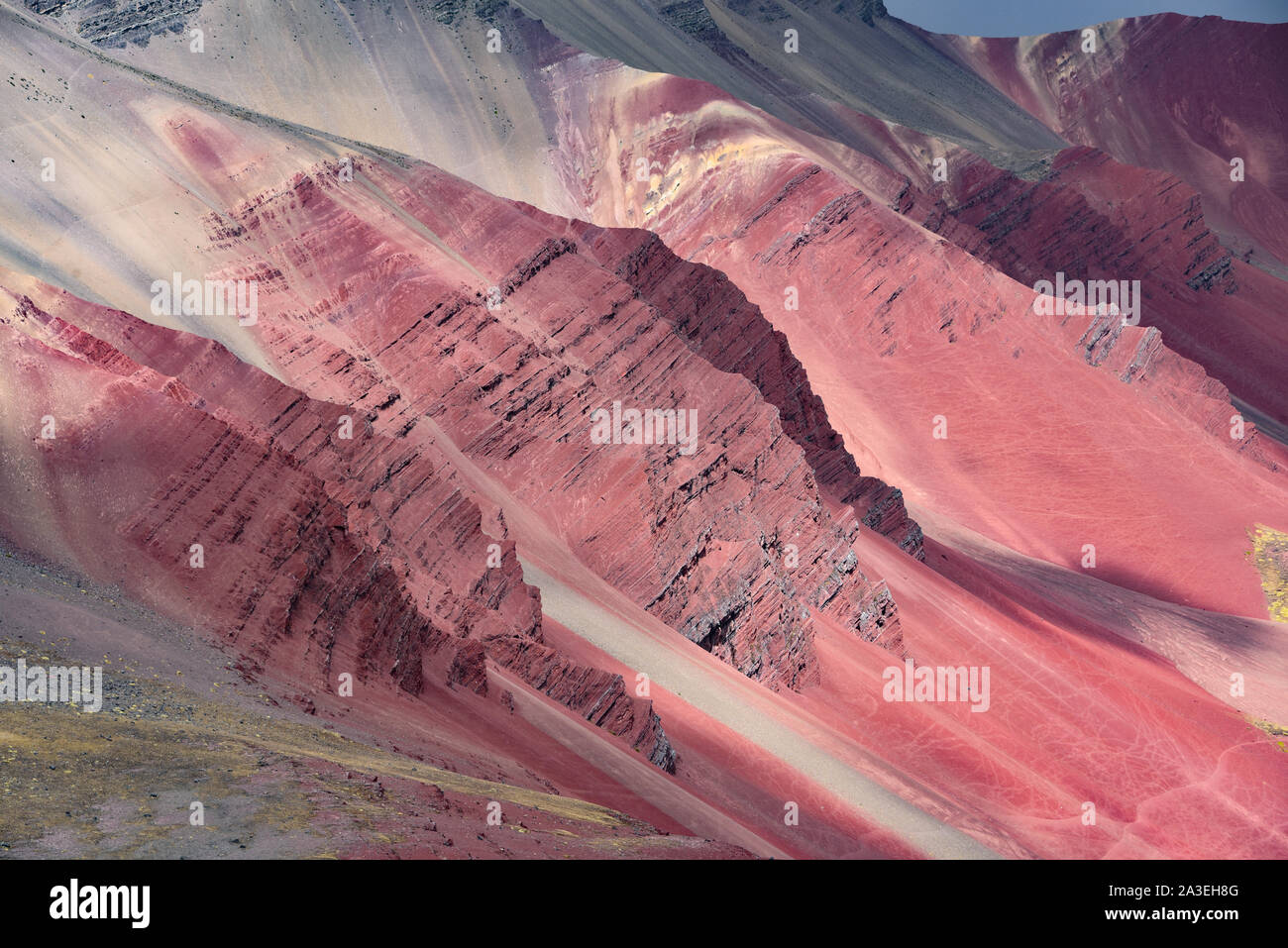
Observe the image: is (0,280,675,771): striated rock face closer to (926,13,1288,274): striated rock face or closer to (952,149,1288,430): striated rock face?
(952,149,1288,430): striated rock face

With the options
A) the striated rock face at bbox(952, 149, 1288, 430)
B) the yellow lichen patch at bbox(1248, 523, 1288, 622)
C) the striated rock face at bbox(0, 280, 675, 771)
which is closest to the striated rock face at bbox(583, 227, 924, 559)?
the yellow lichen patch at bbox(1248, 523, 1288, 622)

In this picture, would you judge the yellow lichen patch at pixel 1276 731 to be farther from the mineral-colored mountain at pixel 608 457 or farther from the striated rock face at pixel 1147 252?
the striated rock face at pixel 1147 252

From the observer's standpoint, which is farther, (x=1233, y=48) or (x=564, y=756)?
(x=1233, y=48)

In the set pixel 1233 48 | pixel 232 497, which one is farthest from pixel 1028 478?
pixel 1233 48

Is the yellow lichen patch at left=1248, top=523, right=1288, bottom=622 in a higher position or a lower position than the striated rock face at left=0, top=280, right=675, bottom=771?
higher

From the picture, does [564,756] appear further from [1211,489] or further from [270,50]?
[270,50]

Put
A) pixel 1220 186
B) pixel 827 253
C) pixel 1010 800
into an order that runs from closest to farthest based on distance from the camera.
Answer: pixel 1010 800 < pixel 827 253 < pixel 1220 186
